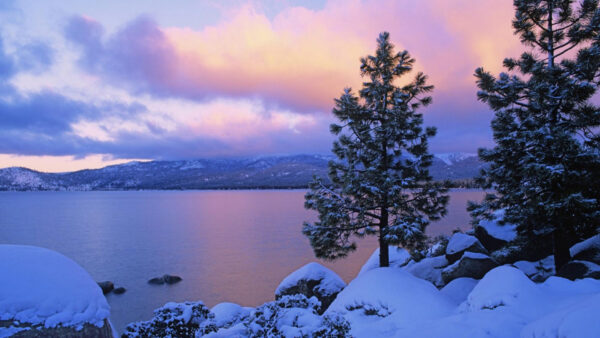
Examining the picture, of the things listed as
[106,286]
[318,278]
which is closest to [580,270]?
[318,278]

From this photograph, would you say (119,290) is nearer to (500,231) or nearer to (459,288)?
(459,288)

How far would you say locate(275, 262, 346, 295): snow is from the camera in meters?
18.1

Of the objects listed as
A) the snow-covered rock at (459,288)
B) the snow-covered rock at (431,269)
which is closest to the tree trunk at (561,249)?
the snow-covered rock at (459,288)

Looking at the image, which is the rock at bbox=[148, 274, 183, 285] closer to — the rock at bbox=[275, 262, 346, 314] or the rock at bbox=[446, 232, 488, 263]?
the rock at bbox=[275, 262, 346, 314]

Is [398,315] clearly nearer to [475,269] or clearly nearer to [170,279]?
[475,269]

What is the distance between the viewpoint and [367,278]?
13.6 metres

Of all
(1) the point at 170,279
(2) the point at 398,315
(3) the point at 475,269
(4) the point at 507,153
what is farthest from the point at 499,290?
(1) the point at 170,279

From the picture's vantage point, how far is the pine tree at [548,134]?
461 inches

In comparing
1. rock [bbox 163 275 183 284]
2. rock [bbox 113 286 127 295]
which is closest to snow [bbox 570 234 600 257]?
rock [bbox 163 275 183 284]

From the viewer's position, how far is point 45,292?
19.5 ft

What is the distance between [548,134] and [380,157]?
6.88 meters

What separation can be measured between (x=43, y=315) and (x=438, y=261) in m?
18.3

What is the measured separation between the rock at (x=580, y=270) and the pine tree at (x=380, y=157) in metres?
5.54

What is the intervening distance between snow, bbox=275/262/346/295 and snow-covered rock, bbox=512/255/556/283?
889 cm
